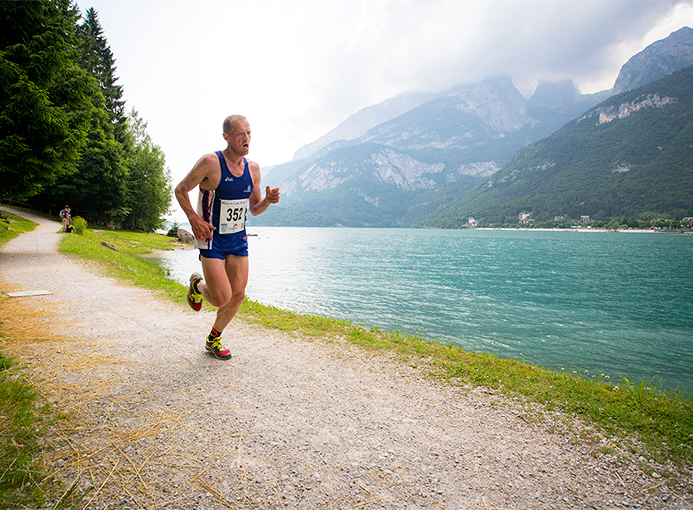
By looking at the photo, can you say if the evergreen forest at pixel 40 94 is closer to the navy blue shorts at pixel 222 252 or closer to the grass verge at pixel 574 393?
the grass verge at pixel 574 393

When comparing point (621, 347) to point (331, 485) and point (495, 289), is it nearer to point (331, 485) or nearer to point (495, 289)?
point (495, 289)

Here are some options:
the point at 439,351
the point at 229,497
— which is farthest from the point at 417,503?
the point at 439,351

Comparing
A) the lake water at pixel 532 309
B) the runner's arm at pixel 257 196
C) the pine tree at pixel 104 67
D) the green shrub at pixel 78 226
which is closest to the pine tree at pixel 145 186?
the pine tree at pixel 104 67

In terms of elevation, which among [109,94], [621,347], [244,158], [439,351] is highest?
[109,94]

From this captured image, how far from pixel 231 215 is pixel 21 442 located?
3224 mm

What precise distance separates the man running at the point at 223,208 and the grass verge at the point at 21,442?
7.23 ft

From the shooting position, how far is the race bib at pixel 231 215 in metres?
4.78

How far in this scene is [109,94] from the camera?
4834cm

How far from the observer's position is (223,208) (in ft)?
15.7

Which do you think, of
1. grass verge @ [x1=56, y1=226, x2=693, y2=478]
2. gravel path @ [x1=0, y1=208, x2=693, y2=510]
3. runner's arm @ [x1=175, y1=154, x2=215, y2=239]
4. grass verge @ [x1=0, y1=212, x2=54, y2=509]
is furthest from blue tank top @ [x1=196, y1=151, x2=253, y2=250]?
grass verge @ [x1=56, y1=226, x2=693, y2=478]

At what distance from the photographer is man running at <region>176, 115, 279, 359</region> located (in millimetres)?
4570

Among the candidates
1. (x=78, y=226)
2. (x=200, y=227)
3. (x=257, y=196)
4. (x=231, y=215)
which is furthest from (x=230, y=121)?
(x=78, y=226)

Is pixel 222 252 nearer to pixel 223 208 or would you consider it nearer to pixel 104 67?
pixel 223 208

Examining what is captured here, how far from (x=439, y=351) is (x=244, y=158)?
5047mm
